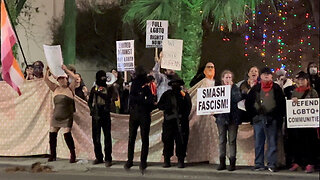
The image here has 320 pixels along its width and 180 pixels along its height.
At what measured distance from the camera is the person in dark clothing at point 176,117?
1134cm

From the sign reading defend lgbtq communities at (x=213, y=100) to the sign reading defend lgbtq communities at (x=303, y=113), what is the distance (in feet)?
3.50

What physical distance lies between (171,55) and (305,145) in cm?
308

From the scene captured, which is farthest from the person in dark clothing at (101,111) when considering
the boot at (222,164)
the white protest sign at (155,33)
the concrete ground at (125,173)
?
the boot at (222,164)

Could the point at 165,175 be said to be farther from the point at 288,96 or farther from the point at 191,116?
the point at 288,96

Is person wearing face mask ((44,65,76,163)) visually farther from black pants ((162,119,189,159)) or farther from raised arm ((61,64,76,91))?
black pants ((162,119,189,159))

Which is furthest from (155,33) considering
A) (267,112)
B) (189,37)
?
(189,37)

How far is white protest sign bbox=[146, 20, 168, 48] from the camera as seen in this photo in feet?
42.0

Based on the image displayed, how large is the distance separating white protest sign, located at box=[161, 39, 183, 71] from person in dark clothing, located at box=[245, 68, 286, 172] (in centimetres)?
174

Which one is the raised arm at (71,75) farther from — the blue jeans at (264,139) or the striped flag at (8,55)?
the blue jeans at (264,139)

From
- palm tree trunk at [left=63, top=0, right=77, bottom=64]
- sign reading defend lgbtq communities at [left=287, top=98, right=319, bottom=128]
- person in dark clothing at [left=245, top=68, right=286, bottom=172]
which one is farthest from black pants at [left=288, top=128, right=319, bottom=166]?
palm tree trunk at [left=63, top=0, right=77, bottom=64]

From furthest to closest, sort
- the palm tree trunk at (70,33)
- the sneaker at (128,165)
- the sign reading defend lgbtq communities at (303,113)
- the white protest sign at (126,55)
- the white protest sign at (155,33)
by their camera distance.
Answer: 1. the palm tree trunk at (70,33)
2. the white protest sign at (126,55)
3. the white protest sign at (155,33)
4. the sneaker at (128,165)
5. the sign reading defend lgbtq communities at (303,113)

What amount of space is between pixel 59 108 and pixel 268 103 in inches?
162

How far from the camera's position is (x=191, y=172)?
1109cm

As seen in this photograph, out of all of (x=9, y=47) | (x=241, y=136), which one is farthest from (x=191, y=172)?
(x=9, y=47)
